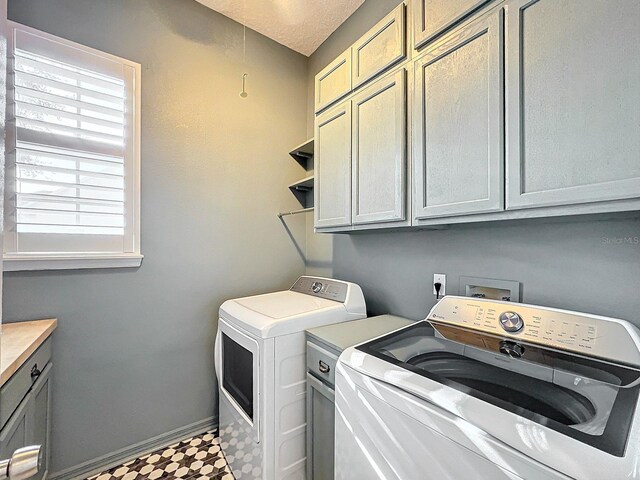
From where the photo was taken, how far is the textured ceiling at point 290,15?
1.98 meters

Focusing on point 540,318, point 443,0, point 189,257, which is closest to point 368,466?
point 540,318

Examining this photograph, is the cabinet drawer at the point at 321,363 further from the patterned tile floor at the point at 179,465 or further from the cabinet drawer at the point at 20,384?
the cabinet drawer at the point at 20,384

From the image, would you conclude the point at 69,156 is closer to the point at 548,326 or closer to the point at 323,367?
the point at 323,367

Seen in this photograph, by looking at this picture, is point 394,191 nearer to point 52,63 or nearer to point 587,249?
point 587,249

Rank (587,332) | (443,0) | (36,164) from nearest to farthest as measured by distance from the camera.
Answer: (587,332) → (443,0) → (36,164)

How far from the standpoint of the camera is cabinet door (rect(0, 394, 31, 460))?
96 cm

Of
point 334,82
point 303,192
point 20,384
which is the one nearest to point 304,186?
point 303,192

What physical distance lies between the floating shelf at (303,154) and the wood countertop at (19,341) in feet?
6.07

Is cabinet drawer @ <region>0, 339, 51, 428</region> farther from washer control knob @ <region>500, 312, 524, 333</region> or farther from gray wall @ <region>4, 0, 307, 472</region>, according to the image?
washer control knob @ <region>500, 312, 524, 333</region>

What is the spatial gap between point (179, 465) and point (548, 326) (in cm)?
203

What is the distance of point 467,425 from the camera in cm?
67

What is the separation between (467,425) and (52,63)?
2.36m

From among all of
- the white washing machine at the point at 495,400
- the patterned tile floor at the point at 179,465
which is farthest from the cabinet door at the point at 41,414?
the white washing machine at the point at 495,400

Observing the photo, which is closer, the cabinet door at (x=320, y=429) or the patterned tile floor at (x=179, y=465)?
the cabinet door at (x=320, y=429)
